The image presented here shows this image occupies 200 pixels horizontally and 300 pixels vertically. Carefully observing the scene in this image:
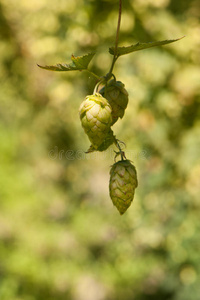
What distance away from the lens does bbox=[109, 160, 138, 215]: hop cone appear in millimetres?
684

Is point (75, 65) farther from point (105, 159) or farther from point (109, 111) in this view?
point (105, 159)

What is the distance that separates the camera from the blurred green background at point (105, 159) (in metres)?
2.12

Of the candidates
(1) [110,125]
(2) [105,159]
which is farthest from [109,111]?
(2) [105,159]

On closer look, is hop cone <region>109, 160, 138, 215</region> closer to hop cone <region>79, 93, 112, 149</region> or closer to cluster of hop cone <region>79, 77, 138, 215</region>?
cluster of hop cone <region>79, 77, 138, 215</region>

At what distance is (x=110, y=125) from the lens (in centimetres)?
64

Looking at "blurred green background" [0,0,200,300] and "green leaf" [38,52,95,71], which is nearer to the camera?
"green leaf" [38,52,95,71]

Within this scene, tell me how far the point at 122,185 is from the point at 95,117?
0.15m

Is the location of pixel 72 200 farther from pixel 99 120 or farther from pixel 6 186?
pixel 99 120

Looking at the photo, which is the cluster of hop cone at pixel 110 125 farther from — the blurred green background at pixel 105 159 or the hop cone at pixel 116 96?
the blurred green background at pixel 105 159

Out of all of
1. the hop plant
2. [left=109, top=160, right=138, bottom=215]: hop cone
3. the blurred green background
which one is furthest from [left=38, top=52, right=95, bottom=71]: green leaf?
the blurred green background

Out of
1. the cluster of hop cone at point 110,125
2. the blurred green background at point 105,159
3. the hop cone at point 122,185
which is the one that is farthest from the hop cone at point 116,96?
the blurred green background at point 105,159

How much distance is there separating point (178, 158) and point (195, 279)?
966 millimetres

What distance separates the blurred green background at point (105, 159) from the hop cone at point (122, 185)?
0.36 meters

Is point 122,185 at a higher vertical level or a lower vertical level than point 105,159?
lower
